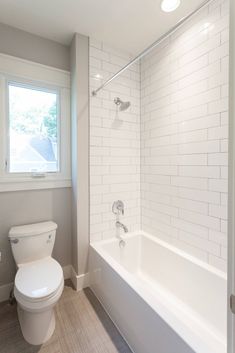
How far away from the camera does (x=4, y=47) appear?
5.92 ft

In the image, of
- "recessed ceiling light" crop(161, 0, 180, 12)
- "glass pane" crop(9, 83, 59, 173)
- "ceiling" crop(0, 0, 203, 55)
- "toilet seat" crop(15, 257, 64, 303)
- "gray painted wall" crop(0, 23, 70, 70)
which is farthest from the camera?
"glass pane" crop(9, 83, 59, 173)

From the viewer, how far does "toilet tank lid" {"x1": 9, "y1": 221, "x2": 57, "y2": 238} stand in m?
1.72

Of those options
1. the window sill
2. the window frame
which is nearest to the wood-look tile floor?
the window sill

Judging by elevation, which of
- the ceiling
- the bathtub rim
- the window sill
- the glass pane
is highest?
the ceiling

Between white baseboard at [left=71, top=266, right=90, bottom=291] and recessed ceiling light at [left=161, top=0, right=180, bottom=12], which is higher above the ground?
recessed ceiling light at [left=161, top=0, right=180, bottom=12]

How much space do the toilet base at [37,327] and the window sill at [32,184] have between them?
105 centimetres

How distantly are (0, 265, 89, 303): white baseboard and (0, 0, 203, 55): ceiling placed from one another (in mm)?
2467

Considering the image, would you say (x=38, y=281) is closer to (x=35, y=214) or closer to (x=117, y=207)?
(x=35, y=214)

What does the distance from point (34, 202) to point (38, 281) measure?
0.78 m

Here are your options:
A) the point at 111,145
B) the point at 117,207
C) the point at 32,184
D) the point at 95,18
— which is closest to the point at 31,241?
the point at 32,184

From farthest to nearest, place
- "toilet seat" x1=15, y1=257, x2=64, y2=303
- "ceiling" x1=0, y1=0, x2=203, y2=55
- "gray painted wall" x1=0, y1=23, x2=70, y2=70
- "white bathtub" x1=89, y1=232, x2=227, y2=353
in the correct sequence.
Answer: "gray painted wall" x1=0, y1=23, x2=70, y2=70
"ceiling" x1=0, y1=0, x2=203, y2=55
"toilet seat" x1=15, y1=257, x2=64, y2=303
"white bathtub" x1=89, y1=232, x2=227, y2=353

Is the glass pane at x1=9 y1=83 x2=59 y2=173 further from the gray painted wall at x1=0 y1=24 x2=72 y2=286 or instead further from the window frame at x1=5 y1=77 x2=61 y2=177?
the gray painted wall at x1=0 y1=24 x2=72 y2=286

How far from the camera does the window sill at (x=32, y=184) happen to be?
1.83 meters

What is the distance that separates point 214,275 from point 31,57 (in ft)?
8.41
